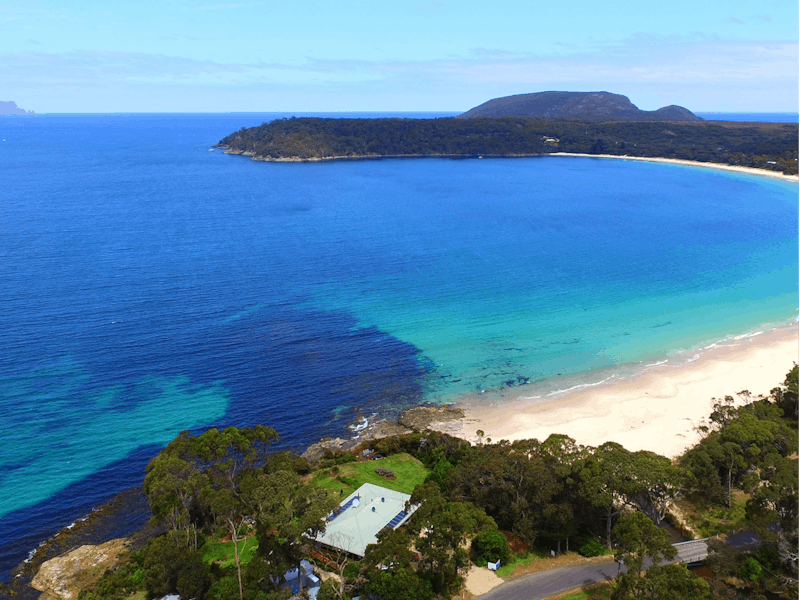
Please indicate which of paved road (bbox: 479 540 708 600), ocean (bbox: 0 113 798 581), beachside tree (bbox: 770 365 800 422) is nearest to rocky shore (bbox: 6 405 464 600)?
ocean (bbox: 0 113 798 581)

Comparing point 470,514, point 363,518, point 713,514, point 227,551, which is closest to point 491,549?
point 470,514

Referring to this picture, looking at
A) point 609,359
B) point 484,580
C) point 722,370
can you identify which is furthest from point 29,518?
point 722,370

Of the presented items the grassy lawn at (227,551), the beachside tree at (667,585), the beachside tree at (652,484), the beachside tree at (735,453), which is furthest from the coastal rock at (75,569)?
the beachside tree at (735,453)

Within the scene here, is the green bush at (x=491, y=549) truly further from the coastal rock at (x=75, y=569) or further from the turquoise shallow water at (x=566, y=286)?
the coastal rock at (x=75, y=569)

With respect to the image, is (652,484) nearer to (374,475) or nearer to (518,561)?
(518,561)

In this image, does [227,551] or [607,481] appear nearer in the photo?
[607,481]

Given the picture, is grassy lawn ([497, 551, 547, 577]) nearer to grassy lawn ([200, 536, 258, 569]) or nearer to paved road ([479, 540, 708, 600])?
paved road ([479, 540, 708, 600])
